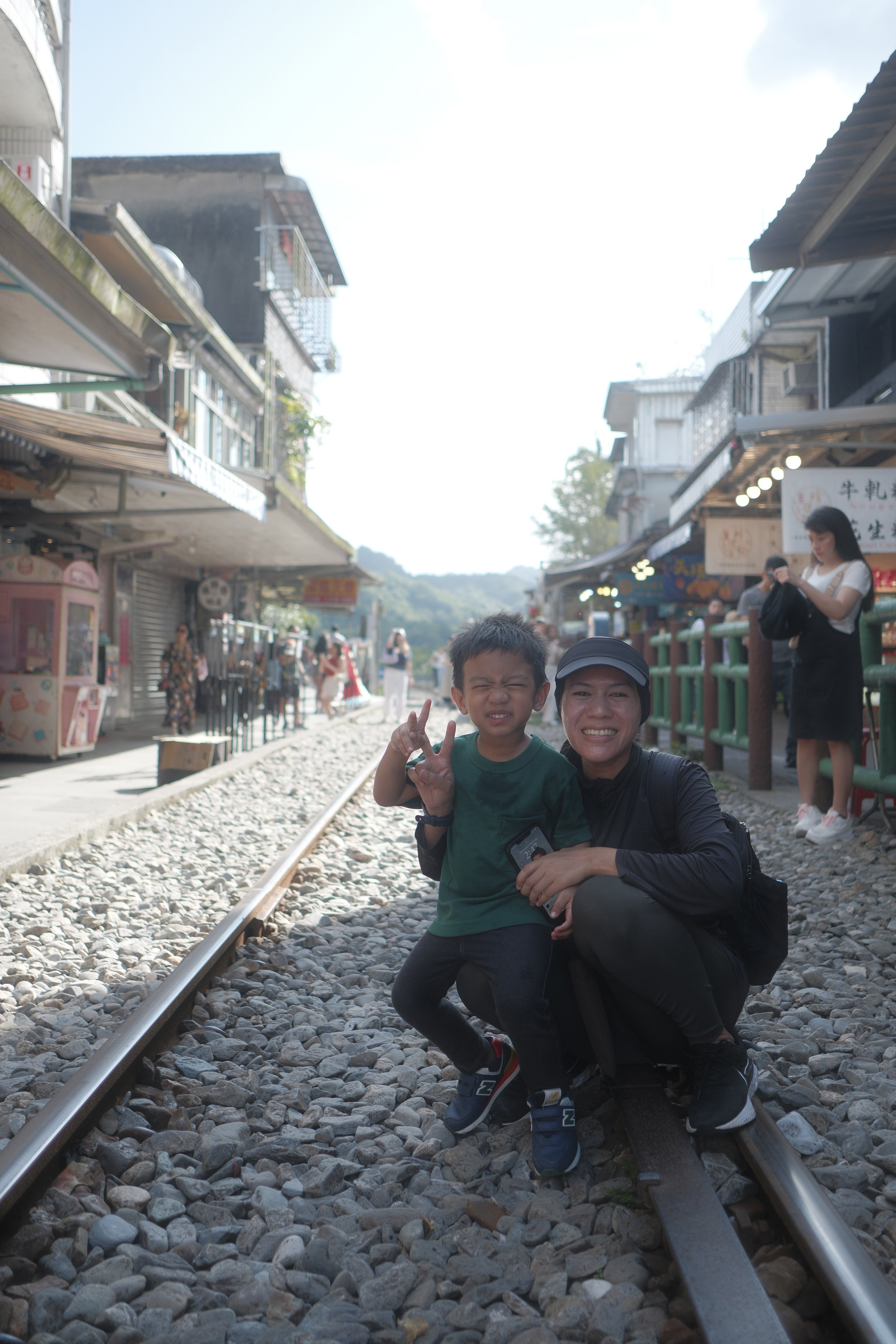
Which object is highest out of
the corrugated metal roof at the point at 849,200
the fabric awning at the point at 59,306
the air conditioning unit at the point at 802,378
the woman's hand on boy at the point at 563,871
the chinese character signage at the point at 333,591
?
the air conditioning unit at the point at 802,378

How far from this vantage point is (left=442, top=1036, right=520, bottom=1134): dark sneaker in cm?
256

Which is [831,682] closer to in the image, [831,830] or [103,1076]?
[831,830]

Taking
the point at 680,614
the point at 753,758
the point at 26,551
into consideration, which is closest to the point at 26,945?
the point at 753,758

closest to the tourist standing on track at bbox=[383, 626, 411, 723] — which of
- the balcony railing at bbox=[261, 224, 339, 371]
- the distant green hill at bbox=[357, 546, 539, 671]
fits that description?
the balcony railing at bbox=[261, 224, 339, 371]

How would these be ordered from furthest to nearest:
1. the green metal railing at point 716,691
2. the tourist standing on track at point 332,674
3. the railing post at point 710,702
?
1. the tourist standing on track at point 332,674
2. the railing post at point 710,702
3. the green metal railing at point 716,691

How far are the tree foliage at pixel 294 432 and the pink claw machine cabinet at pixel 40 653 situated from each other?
14.4 m

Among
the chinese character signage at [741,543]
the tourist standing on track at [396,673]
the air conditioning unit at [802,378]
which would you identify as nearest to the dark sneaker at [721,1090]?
the chinese character signage at [741,543]

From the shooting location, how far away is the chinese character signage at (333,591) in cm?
2578

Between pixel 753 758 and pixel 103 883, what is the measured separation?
491 cm

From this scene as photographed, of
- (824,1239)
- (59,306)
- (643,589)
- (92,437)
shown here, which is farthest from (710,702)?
(643,589)

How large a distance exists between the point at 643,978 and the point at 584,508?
48.7m

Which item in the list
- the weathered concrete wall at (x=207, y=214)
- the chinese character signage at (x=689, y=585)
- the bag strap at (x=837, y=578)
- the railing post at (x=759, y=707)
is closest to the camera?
the bag strap at (x=837, y=578)

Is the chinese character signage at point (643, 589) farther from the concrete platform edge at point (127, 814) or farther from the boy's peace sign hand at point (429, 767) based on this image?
the boy's peace sign hand at point (429, 767)

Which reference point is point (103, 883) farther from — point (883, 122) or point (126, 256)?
point (126, 256)
